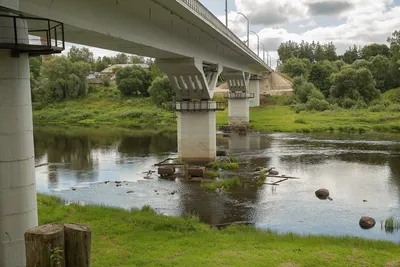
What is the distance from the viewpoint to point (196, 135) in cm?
3256

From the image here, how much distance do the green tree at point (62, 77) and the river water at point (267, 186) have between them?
38537 millimetres

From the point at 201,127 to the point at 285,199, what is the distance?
38.6ft

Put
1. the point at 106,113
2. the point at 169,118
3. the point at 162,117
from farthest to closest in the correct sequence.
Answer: the point at 106,113 < the point at 162,117 < the point at 169,118

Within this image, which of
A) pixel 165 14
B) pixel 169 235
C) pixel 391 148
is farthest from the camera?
pixel 391 148

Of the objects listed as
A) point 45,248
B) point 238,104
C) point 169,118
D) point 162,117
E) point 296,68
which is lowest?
point 45,248

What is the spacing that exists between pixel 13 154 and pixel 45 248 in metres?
5.26

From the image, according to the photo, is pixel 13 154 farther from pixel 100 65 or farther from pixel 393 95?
pixel 100 65

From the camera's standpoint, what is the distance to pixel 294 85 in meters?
81.1

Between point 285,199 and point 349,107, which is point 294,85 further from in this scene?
point 285,199

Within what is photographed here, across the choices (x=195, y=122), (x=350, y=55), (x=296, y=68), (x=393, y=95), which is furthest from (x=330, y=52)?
(x=195, y=122)

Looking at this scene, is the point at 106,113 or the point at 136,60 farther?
the point at 136,60

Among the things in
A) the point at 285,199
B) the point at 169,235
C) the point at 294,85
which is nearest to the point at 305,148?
the point at 285,199

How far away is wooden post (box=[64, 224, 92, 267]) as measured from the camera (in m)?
6.64

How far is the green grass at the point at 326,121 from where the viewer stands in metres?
53.2
